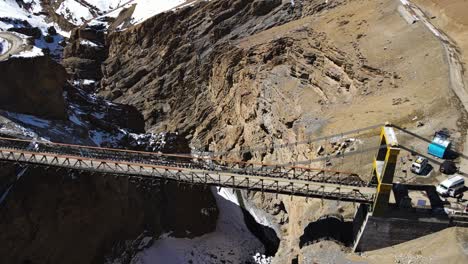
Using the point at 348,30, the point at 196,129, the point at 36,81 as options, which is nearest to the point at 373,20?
the point at 348,30

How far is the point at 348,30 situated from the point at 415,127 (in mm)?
21157

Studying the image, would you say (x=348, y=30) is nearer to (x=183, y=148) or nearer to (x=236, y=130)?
(x=236, y=130)

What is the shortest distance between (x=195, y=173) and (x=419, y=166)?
1568 centimetres

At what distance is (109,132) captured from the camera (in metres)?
54.7

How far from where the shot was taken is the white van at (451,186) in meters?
33.7

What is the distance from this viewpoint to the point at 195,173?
38438 mm

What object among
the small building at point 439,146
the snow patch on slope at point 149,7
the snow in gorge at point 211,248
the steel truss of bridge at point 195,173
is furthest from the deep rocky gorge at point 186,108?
the small building at point 439,146

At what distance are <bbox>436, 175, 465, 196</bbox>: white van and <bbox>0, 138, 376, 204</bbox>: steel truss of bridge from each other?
4354mm

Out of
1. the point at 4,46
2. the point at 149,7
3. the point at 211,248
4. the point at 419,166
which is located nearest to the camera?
the point at 419,166

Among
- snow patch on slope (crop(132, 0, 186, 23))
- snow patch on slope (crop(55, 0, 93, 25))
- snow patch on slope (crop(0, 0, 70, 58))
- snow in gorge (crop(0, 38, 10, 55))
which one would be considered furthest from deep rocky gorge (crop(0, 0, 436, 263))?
snow patch on slope (crop(55, 0, 93, 25))

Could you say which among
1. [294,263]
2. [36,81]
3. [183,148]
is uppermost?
[36,81]

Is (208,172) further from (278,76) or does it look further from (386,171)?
(278,76)

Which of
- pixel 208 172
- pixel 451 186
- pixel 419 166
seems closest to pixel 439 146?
pixel 419 166

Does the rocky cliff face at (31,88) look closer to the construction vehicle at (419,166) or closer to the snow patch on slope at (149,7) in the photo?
the construction vehicle at (419,166)
